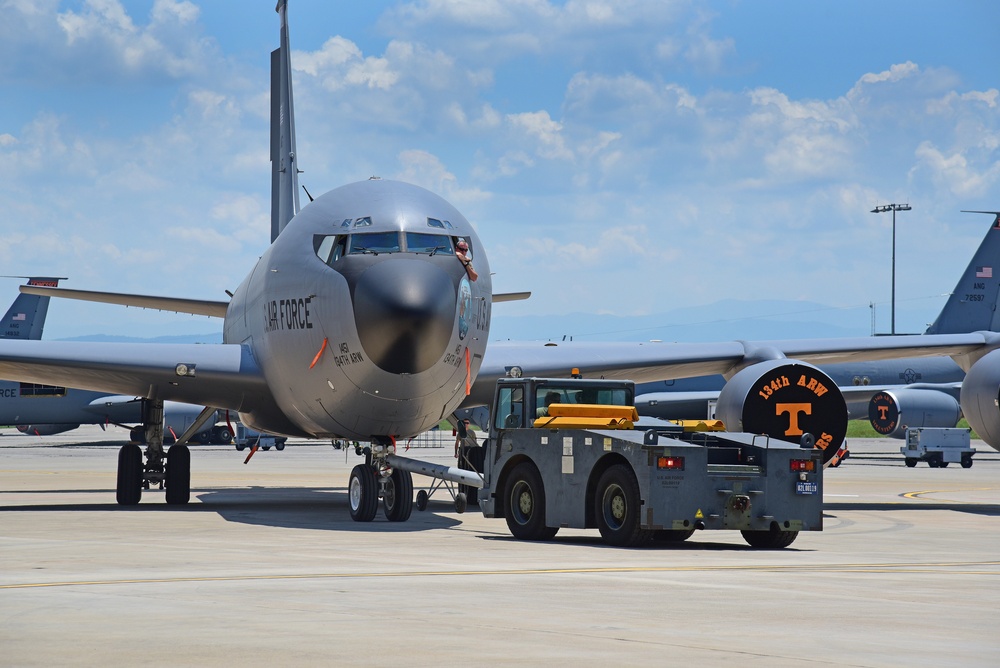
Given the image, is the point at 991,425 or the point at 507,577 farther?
the point at 991,425

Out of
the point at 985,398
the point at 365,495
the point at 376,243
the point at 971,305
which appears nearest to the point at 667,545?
the point at 365,495

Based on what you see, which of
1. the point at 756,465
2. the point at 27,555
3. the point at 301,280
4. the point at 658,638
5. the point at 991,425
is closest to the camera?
the point at 658,638

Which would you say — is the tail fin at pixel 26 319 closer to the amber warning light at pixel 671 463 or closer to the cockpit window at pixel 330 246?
the cockpit window at pixel 330 246

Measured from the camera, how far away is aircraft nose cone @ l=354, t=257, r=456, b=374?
18359 mm

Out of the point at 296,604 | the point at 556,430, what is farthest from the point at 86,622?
the point at 556,430

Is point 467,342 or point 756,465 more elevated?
point 467,342

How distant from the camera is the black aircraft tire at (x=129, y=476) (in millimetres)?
25297

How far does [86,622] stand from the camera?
31.1 feet

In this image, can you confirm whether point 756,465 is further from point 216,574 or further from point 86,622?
point 86,622

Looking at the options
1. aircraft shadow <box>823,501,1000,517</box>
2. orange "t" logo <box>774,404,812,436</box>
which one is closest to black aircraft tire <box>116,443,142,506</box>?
orange "t" logo <box>774,404,812,436</box>

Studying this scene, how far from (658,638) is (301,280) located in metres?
12.3

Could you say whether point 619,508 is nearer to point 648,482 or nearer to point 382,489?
point 648,482

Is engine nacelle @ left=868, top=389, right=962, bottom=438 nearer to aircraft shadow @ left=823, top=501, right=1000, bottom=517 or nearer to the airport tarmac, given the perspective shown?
aircraft shadow @ left=823, top=501, right=1000, bottom=517

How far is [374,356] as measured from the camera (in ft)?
61.6
